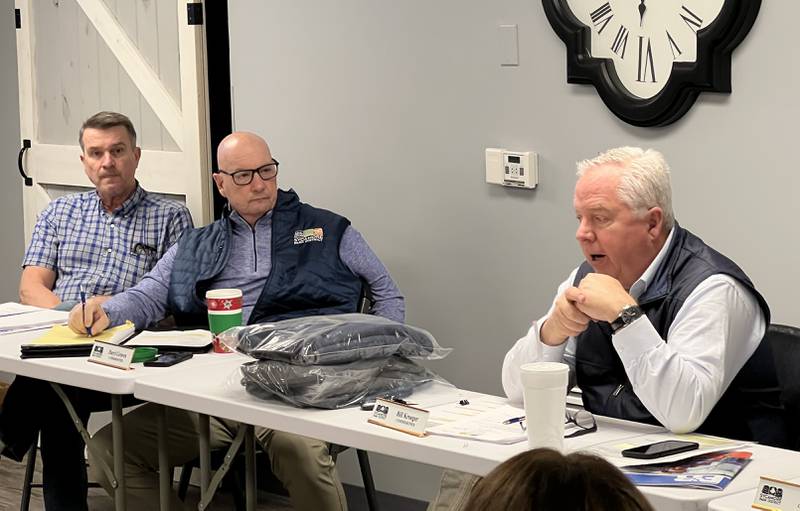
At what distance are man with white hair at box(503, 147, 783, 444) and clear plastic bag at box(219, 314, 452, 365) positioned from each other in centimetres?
25

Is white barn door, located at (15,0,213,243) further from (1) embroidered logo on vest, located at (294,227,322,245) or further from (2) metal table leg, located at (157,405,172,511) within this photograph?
(2) metal table leg, located at (157,405,172,511)

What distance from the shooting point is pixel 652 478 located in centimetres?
233

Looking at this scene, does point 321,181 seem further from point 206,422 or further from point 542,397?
point 542,397

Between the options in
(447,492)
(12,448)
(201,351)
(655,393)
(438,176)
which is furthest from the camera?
(438,176)

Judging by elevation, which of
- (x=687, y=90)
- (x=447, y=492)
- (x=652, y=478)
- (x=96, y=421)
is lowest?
(x=96, y=421)

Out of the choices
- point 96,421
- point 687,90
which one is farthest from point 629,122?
point 96,421

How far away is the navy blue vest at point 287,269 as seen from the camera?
396cm

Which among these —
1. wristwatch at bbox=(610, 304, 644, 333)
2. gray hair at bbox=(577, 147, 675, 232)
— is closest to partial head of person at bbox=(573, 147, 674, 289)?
gray hair at bbox=(577, 147, 675, 232)

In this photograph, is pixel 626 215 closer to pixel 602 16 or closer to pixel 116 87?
pixel 602 16

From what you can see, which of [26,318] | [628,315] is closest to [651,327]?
[628,315]

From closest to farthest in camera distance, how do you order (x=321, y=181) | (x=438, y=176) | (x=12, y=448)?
(x=12, y=448)
(x=438, y=176)
(x=321, y=181)

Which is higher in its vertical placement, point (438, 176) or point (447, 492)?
point (438, 176)

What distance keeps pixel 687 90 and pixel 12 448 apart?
7.38 ft

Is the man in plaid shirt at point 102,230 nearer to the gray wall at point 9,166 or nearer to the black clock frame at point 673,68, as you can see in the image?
the gray wall at point 9,166
